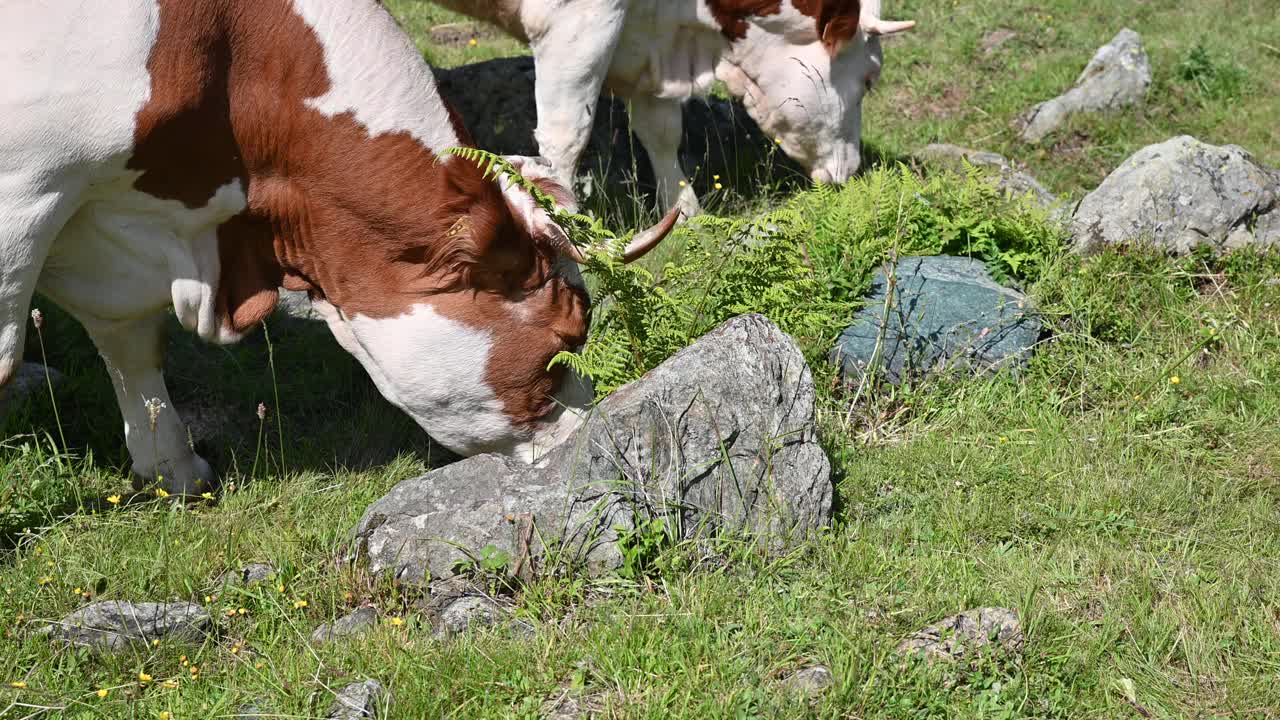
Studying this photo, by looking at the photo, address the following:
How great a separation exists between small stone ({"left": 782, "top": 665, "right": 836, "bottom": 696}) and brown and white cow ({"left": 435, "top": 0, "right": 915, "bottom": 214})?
3.74m

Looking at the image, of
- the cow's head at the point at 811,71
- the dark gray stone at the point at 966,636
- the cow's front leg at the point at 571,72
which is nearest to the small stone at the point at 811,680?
the dark gray stone at the point at 966,636

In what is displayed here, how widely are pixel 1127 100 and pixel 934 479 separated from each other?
503 cm

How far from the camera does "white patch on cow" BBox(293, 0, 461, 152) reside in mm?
4012

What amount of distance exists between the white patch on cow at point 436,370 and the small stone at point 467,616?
703 mm

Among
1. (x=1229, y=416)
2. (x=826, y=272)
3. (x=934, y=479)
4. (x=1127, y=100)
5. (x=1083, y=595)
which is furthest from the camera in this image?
(x=1127, y=100)

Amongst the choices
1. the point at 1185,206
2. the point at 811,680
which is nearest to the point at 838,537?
the point at 811,680

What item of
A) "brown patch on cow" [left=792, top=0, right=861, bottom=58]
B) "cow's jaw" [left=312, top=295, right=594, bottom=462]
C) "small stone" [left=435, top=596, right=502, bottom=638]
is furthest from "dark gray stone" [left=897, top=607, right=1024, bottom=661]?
"brown patch on cow" [left=792, top=0, right=861, bottom=58]

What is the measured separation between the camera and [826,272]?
18.1ft

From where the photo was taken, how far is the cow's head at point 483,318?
405cm

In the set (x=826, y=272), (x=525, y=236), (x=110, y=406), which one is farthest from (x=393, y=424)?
(x=826, y=272)

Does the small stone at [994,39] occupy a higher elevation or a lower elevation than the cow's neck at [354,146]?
lower

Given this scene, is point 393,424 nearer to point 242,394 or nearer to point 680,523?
point 242,394

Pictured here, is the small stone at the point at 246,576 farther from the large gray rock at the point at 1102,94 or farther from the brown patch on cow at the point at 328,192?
the large gray rock at the point at 1102,94

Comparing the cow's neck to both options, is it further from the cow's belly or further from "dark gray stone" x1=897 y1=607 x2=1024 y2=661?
"dark gray stone" x1=897 y1=607 x2=1024 y2=661
